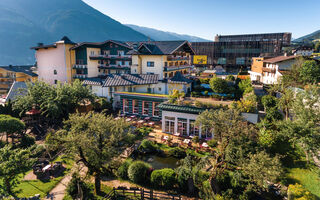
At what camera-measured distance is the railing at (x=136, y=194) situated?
1538 centimetres

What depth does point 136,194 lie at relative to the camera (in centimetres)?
1631

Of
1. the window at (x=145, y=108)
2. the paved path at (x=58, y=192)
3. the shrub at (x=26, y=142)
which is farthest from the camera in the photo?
the window at (x=145, y=108)

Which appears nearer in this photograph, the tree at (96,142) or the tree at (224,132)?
the tree at (96,142)

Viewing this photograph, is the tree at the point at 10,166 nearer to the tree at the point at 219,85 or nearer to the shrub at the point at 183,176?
the shrub at the point at 183,176

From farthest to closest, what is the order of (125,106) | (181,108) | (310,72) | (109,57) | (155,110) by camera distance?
1. (109,57)
2. (125,106)
3. (155,110)
4. (310,72)
5. (181,108)

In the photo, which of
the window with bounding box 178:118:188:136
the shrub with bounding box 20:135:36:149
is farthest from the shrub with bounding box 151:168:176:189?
the shrub with bounding box 20:135:36:149

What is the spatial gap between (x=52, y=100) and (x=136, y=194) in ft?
66.4

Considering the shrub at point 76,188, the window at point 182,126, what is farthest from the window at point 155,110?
the shrub at point 76,188

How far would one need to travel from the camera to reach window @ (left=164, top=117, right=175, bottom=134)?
27.5m

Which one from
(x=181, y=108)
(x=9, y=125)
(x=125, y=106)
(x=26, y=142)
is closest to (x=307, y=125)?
(x=181, y=108)

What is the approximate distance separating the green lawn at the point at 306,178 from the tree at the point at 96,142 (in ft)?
48.5

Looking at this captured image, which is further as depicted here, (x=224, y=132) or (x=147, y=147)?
(x=147, y=147)

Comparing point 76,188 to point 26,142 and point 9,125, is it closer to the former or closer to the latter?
point 26,142

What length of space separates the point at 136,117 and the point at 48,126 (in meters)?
13.4
